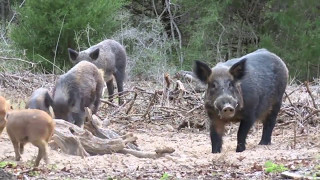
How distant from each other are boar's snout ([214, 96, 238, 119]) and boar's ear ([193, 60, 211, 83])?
1.81 ft

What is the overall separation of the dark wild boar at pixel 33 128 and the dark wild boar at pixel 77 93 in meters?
3.12

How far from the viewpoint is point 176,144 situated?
10.9 metres

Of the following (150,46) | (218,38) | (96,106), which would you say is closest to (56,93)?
(96,106)

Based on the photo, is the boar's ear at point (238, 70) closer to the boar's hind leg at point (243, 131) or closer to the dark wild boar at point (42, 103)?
the boar's hind leg at point (243, 131)

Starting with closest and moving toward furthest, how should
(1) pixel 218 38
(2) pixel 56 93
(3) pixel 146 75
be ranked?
(2) pixel 56 93
(3) pixel 146 75
(1) pixel 218 38

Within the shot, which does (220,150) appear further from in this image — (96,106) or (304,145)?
(96,106)

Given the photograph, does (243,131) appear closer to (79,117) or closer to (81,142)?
(81,142)

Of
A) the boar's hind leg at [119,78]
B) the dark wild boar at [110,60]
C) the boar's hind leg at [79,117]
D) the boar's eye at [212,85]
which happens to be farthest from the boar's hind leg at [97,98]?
the boar's hind leg at [119,78]

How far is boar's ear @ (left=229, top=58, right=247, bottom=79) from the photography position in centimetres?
959

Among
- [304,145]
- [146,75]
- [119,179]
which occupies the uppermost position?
[119,179]

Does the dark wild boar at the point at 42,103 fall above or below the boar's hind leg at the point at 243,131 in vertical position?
above

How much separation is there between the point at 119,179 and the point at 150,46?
58.8ft

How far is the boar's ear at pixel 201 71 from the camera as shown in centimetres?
969

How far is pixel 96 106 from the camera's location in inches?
471
